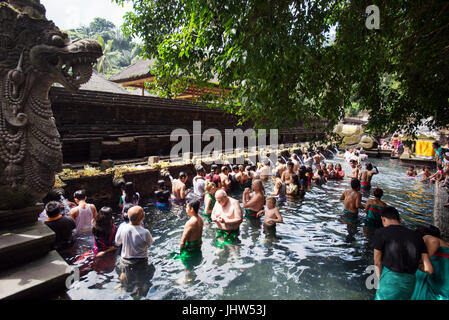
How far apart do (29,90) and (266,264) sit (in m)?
5.04

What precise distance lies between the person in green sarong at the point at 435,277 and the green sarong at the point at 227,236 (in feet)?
11.3

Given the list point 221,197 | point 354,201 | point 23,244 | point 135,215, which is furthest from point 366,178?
point 23,244

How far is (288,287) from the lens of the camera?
4.48m

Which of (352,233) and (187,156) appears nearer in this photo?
(352,233)

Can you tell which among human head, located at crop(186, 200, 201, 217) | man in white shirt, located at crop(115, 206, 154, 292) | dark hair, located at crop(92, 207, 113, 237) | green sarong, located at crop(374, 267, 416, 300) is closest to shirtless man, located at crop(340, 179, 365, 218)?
green sarong, located at crop(374, 267, 416, 300)

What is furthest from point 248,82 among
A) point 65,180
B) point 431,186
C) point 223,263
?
point 431,186

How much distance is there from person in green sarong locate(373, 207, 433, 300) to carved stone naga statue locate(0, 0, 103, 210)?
4.76 metres

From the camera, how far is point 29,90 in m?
3.39

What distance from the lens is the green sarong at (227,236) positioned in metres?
5.90

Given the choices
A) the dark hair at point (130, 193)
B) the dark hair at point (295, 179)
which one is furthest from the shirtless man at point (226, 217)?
the dark hair at point (295, 179)

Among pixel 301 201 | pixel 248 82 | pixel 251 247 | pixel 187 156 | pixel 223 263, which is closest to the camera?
pixel 248 82

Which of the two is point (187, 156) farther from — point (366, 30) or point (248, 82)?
point (366, 30)

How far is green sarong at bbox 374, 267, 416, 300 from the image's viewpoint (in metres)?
3.29

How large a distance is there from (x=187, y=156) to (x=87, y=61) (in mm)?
8446
